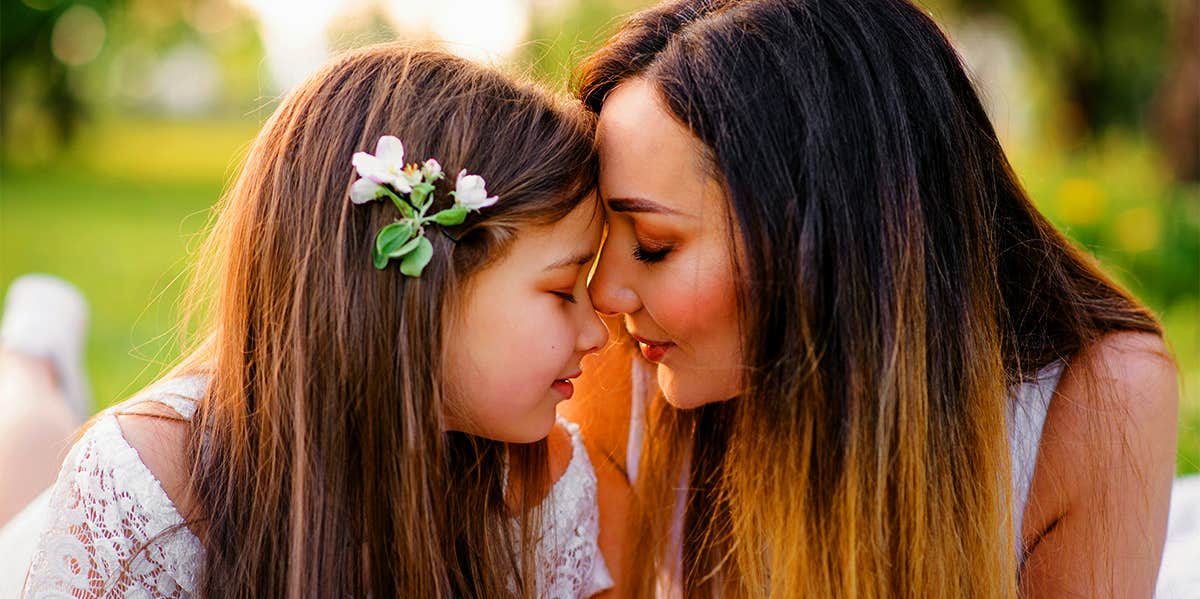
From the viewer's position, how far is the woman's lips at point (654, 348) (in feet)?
6.81

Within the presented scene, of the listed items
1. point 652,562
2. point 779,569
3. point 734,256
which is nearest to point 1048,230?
point 734,256

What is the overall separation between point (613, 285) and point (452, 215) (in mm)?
342

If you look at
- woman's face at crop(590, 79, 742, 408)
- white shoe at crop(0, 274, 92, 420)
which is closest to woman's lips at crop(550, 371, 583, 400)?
woman's face at crop(590, 79, 742, 408)

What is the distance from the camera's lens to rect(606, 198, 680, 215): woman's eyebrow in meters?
1.89

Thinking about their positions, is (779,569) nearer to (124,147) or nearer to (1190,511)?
(1190,511)

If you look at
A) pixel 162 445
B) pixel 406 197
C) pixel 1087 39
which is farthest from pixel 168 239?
pixel 406 197

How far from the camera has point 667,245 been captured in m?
1.94

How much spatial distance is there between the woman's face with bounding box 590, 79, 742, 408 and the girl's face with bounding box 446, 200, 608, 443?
0.06 meters

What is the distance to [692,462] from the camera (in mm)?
2439

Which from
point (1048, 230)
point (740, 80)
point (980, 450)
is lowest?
point (980, 450)

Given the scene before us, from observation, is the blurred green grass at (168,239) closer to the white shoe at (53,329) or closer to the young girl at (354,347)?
the white shoe at (53,329)

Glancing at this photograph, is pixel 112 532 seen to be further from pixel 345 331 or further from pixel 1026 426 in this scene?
pixel 1026 426

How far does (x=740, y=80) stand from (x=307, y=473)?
929 mm

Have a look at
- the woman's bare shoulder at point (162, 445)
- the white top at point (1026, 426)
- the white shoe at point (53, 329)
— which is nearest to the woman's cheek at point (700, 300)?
the white top at point (1026, 426)
